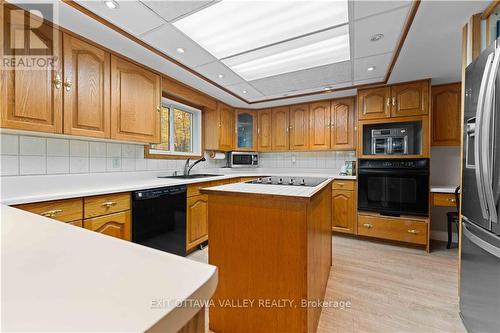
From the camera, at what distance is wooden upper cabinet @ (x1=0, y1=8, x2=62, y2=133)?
1438 millimetres

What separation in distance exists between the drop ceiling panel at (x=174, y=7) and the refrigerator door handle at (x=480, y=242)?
2.20 meters

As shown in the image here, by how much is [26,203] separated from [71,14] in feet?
4.35

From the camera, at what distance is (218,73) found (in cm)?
254

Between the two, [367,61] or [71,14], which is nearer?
[71,14]

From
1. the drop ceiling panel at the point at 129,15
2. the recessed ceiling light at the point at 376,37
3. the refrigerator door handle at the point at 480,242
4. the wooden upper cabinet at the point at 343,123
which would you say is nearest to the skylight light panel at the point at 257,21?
the drop ceiling panel at the point at 129,15

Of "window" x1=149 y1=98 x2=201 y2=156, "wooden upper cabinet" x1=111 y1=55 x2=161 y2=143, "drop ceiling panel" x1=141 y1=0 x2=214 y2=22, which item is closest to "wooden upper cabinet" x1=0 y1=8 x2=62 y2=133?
"wooden upper cabinet" x1=111 y1=55 x2=161 y2=143

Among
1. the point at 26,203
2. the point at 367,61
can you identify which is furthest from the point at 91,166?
the point at 367,61

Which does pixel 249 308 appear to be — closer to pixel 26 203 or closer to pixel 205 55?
pixel 26 203

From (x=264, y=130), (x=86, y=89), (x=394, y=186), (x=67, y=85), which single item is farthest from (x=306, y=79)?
(x=67, y=85)

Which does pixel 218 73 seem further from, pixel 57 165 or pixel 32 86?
pixel 57 165

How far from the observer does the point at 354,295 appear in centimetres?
182

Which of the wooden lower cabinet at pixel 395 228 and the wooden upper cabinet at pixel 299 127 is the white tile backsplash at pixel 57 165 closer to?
the wooden upper cabinet at pixel 299 127

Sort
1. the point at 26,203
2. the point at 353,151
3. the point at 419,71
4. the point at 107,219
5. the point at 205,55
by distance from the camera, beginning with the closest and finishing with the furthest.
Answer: the point at 26,203 → the point at 107,219 → the point at 205,55 → the point at 419,71 → the point at 353,151

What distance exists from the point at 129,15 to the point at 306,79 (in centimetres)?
196
